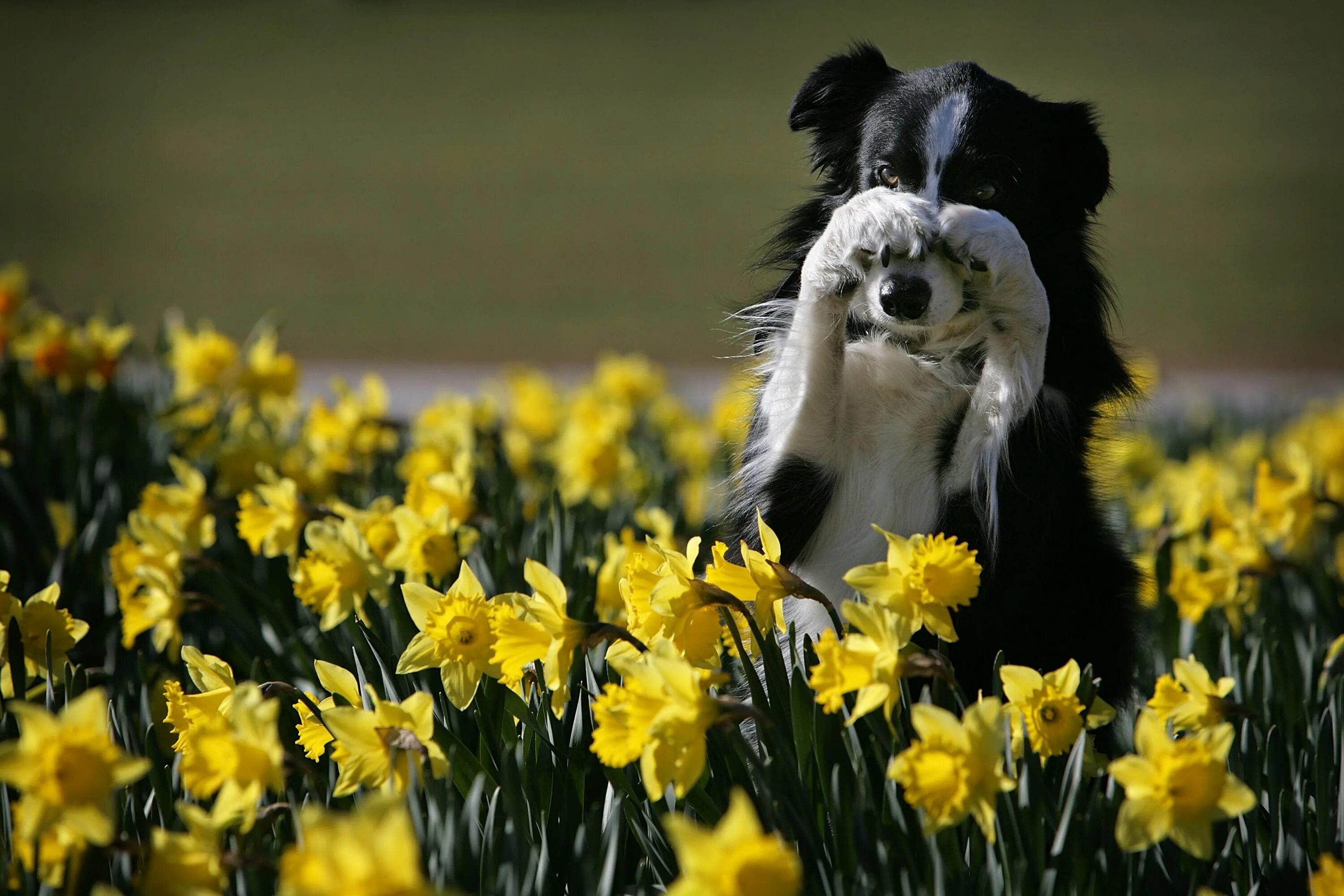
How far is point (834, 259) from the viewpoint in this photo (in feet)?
6.42

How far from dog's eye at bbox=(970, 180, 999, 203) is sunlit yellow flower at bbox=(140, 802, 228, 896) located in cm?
159

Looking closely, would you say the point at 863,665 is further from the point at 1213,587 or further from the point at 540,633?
the point at 1213,587

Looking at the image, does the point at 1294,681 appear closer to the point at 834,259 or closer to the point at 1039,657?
the point at 1039,657

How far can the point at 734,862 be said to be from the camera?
1.07 meters

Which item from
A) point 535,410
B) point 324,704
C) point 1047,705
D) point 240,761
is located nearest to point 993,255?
point 1047,705

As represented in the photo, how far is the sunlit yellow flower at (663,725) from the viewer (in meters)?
1.33

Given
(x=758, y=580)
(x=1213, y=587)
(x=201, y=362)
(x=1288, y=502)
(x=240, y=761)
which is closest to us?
(x=240, y=761)

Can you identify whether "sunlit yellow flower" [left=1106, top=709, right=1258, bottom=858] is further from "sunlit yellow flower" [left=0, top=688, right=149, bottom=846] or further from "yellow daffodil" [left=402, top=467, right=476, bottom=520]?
"yellow daffodil" [left=402, top=467, right=476, bottom=520]

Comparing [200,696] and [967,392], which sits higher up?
[967,392]

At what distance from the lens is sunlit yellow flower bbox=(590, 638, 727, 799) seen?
133 cm

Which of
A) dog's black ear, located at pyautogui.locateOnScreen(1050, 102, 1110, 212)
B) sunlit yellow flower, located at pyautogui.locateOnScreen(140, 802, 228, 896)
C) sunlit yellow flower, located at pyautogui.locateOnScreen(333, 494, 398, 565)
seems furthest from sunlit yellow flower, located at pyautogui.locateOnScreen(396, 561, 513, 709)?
dog's black ear, located at pyautogui.locateOnScreen(1050, 102, 1110, 212)

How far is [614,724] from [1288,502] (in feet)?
6.84

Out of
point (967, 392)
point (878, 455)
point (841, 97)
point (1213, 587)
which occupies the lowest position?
point (1213, 587)

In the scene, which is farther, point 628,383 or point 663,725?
point 628,383
